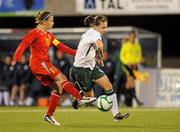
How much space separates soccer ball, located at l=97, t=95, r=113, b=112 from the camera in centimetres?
1299

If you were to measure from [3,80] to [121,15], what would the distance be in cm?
483

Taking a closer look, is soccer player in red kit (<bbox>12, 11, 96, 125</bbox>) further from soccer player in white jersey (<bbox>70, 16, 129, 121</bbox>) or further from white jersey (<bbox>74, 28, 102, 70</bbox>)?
white jersey (<bbox>74, 28, 102, 70</bbox>)

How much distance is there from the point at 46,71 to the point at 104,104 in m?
1.32

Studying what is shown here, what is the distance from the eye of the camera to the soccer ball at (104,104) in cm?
1299

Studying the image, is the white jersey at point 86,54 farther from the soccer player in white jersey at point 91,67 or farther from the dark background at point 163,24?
the dark background at point 163,24

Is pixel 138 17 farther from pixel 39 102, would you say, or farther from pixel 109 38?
pixel 39 102

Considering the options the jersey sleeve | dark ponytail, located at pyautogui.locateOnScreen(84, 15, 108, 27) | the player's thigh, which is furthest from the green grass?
dark ponytail, located at pyautogui.locateOnScreen(84, 15, 108, 27)

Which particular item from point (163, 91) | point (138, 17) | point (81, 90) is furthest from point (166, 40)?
point (81, 90)

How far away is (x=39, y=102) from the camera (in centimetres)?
2520

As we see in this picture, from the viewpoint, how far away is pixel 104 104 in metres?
13.0

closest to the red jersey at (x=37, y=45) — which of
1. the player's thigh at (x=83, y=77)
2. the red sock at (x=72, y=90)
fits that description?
the player's thigh at (x=83, y=77)

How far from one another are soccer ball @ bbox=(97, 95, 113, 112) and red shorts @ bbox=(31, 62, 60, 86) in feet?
3.37

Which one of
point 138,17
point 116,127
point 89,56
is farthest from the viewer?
point 138,17

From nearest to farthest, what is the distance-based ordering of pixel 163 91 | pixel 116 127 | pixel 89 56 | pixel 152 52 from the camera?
pixel 116 127
pixel 89 56
pixel 163 91
pixel 152 52
